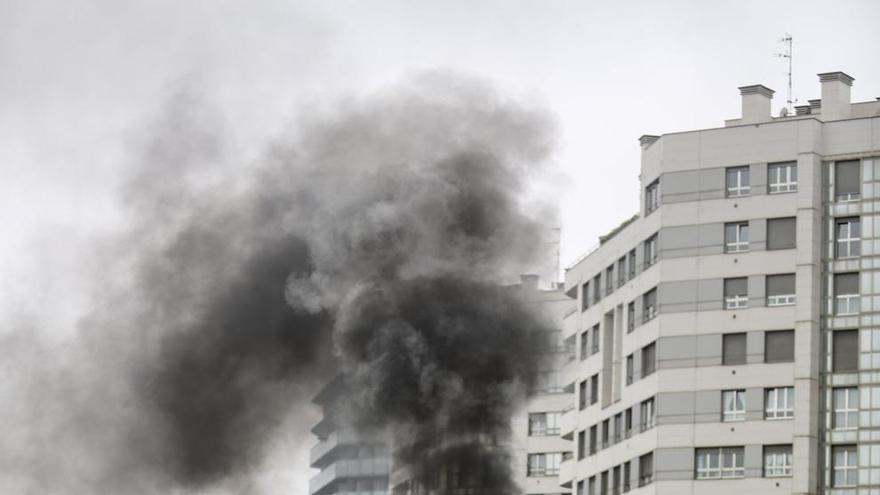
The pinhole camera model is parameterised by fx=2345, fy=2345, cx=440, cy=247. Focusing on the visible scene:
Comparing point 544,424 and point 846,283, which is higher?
point 544,424

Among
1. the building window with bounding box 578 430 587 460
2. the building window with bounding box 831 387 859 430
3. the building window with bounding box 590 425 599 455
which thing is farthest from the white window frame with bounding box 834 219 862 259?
the building window with bounding box 578 430 587 460

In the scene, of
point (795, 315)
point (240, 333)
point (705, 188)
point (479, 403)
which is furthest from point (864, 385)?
point (240, 333)

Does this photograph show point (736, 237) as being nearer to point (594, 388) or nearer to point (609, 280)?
point (609, 280)

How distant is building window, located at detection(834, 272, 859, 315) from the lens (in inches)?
4828

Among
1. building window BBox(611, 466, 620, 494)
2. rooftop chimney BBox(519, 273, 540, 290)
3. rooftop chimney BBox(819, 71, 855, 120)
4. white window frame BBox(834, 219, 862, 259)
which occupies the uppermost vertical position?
rooftop chimney BBox(819, 71, 855, 120)

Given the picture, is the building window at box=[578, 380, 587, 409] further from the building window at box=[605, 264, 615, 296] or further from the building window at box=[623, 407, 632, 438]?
A: the building window at box=[623, 407, 632, 438]

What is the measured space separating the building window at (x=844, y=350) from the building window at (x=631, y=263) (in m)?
13.6

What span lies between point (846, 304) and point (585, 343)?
21011 mm

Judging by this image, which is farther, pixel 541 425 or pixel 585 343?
pixel 541 425

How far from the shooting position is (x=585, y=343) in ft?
457

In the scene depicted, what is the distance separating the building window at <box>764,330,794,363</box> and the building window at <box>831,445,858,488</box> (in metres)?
5.46

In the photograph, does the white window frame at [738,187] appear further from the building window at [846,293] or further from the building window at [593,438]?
the building window at [593,438]

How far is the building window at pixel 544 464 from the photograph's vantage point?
16200 centimetres

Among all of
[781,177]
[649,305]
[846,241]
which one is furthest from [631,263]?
[846,241]
